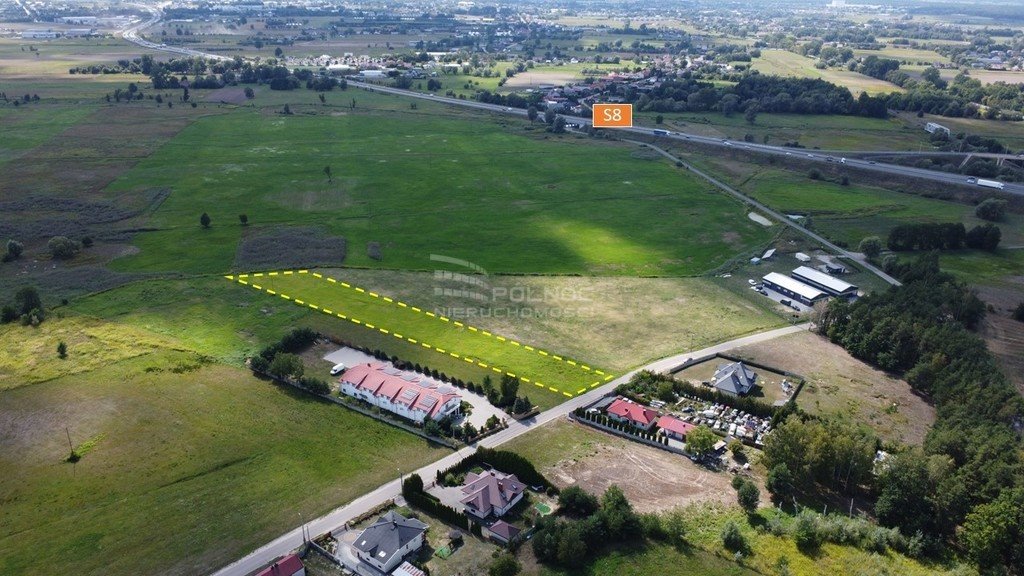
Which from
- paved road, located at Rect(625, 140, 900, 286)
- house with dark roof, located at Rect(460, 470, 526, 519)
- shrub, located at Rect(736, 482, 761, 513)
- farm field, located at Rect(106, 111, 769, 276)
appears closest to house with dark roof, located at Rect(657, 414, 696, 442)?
shrub, located at Rect(736, 482, 761, 513)

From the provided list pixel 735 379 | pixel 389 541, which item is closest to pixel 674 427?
pixel 735 379

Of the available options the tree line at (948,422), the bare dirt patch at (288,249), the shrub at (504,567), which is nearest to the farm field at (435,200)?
the bare dirt patch at (288,249)

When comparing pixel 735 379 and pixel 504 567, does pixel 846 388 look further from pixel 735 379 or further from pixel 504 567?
pixel 504 567

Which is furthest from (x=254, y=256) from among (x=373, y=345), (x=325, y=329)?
(x=373, y=345)

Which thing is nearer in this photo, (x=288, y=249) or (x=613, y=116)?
(x=288, y=249)

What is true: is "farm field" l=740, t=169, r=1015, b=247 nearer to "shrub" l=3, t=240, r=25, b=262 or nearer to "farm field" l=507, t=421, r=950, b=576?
"farm field" l=507, t=421, r=950, b=576

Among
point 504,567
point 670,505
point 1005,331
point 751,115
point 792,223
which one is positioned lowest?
point 670,505

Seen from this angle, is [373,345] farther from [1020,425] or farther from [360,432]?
[1020,425]
